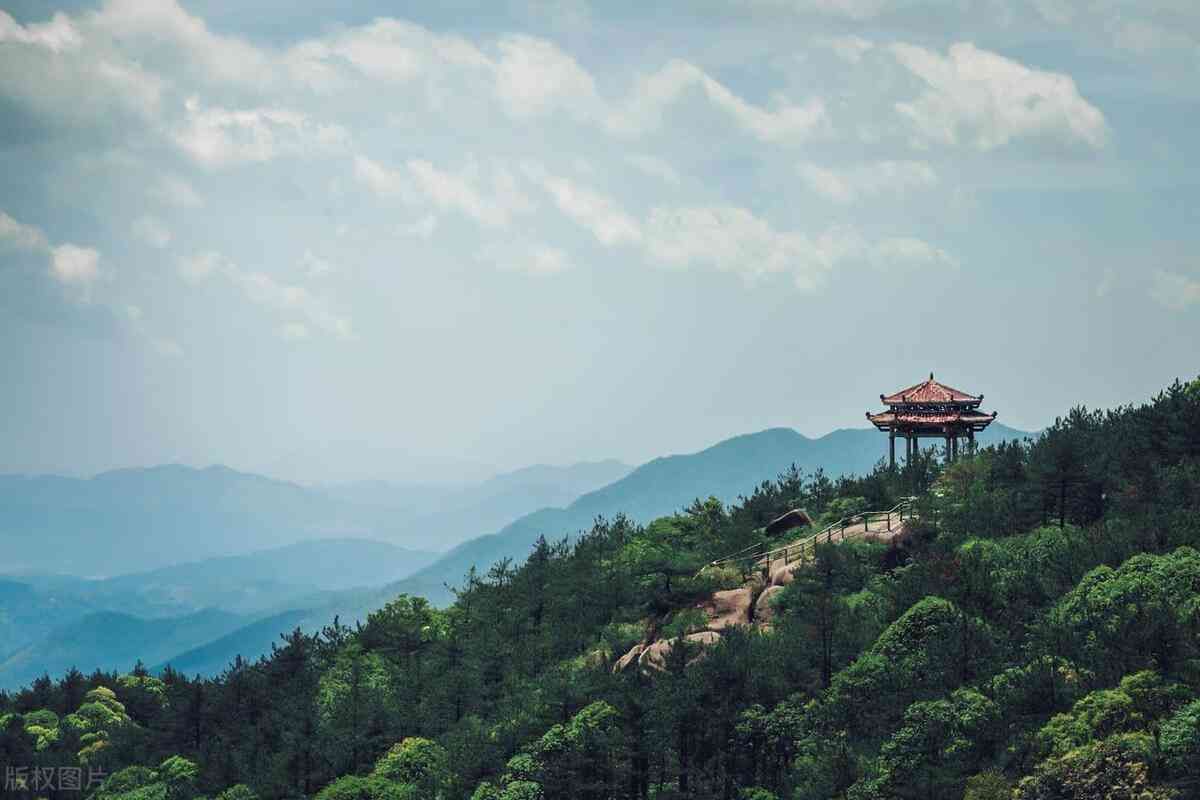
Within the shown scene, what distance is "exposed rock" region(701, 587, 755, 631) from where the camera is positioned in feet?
191

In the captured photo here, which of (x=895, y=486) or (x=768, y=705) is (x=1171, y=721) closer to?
(x=768, y=705)

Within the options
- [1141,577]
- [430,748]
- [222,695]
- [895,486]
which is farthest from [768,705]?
[222,695]

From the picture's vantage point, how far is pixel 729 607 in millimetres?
59625

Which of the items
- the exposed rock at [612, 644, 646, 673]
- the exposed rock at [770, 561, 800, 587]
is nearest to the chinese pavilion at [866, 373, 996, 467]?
the exposed rock at [770, 561, 800, 587]

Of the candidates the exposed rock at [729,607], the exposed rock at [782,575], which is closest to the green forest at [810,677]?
the exposed rock at [729,607]

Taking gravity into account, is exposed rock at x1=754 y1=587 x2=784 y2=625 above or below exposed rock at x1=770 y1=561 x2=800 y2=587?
below

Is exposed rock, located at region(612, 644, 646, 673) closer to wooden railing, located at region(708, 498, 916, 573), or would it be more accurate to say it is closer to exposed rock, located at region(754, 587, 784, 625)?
exposed rock, located at region(754, 587, 784, 625)

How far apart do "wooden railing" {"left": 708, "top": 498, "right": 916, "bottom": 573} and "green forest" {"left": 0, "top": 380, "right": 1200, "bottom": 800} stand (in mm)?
1194

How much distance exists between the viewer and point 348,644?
8275 cm

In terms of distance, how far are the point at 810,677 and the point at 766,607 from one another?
10058 millimetres

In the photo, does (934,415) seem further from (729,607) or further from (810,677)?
(810,677)

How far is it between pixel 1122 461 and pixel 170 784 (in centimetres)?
4882

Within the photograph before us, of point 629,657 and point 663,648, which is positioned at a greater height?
point 663,648

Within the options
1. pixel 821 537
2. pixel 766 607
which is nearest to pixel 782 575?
pixel 766 607
